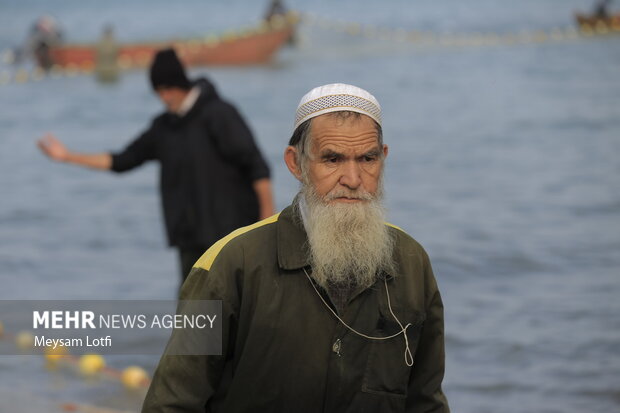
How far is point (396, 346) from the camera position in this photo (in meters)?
2.78

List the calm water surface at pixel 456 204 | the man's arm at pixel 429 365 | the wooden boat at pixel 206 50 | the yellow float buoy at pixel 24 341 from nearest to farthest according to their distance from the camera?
the man's arm at pixel 429 365 < the yellow float buoy at pixel 24 341 < the calm water surface at pixel 456 204 < the wooden boat at pixel 206 50

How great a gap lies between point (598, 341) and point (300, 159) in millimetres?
6044

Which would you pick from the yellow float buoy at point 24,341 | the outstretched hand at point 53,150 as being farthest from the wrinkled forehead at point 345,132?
the yellow float buoy at point 24,341

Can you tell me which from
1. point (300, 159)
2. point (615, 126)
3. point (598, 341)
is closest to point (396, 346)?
point (300, 159)

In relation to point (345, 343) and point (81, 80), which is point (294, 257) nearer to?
point (345, 343)

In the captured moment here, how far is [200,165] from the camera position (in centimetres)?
613

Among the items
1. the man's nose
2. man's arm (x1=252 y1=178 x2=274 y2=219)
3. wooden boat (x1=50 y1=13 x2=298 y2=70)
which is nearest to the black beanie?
man's arm (x1=252 y1=178 x2=274 y2=219)

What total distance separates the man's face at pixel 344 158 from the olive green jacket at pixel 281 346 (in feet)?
0.57

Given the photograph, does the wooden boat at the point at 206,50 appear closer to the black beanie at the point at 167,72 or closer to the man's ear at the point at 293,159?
the black beanie at the point at 167,72

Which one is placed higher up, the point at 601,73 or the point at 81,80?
the point at 81,80

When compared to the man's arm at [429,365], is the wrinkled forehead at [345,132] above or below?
above

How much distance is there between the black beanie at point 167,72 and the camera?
616 centimetres

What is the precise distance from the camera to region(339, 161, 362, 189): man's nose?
279 cm

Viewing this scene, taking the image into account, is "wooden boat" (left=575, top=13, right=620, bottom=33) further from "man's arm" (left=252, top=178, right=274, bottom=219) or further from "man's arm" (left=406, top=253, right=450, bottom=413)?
"man's arm" (left=406, top=253, right=450, bottom=413)
